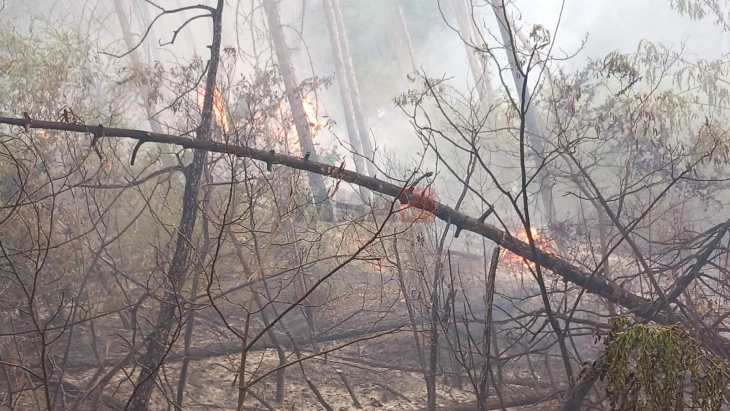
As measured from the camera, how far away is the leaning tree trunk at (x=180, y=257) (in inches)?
168

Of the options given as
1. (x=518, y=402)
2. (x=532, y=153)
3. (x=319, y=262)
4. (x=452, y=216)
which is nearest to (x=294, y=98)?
(x=319, y=262)

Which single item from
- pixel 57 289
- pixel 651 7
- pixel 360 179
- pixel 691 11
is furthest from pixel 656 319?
pixel 651 7

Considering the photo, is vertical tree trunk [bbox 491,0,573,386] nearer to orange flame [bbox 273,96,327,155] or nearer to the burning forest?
the burning forest

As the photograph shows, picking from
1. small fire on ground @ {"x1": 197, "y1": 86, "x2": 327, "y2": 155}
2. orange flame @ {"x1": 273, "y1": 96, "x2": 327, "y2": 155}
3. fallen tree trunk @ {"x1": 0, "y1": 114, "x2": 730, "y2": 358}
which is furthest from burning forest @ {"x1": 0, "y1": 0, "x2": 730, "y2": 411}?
orange flame @ {"x1": 273, "y1": 96, "x2": 327, "y2": 155}

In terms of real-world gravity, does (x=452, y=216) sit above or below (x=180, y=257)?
above

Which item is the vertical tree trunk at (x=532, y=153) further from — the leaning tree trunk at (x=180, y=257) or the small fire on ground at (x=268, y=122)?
the leaning tree trunk at (x=180, y=257)

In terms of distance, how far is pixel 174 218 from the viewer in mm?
9195

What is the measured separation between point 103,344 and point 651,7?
4475 centimetres

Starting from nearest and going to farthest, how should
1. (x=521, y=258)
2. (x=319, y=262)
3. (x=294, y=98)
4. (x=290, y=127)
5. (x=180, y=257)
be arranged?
(x=180, y=257), (x=521, y=258), (x=319, y=262), (x=290, y=127), (x=294, y=98)

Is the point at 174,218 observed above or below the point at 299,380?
above

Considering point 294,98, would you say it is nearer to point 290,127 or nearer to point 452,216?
point 290,127

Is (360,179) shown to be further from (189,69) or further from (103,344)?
(103,344)

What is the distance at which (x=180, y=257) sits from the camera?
4.43m

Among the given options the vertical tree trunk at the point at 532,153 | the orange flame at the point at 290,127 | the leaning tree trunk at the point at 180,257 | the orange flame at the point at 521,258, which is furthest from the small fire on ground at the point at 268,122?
the orange flame at the point at 521,258
